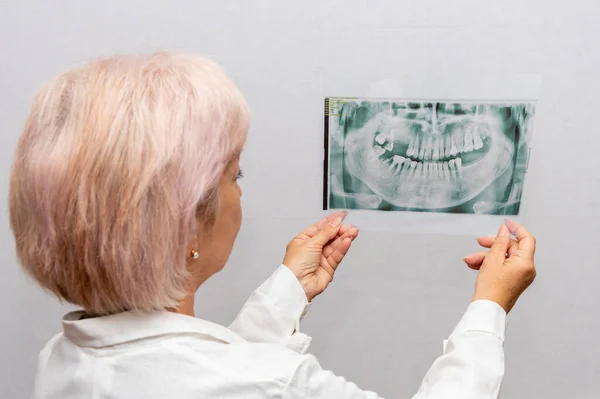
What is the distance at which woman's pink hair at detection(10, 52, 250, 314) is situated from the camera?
0.64 meters

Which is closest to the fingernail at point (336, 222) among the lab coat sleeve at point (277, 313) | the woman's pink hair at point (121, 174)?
the lab coat sleeve at point (277, 313)

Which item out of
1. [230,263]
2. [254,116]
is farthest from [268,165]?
[230,263]

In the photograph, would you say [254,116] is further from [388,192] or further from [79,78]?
[79,78]

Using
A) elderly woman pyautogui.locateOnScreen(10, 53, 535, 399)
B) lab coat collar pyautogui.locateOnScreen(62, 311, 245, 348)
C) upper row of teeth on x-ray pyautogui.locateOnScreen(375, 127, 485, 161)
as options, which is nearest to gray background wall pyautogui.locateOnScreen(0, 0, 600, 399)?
upper row of teeth on x-ray pyautogui.locateOnScreen(375, 127, 485, 161)

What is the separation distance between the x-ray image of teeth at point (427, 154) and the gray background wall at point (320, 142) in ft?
0.12

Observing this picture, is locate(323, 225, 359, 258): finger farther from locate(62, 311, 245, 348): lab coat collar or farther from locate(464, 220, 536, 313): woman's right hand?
locate(62, 311, 245, 348): lab coat collar

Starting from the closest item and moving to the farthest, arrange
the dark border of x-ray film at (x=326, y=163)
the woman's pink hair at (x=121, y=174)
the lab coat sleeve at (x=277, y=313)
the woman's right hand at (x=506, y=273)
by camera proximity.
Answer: the woman's pink hair at (x=121, y=174) < the woman's right hand at (x=506, y=273) < the lab coat sleeve at (x=277, y=313) < the dark border of x-ray film at (x=326, y=163)

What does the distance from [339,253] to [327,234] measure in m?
0.04

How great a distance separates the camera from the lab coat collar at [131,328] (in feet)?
2.28

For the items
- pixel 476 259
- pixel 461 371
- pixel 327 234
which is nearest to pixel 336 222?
pixel 327 234

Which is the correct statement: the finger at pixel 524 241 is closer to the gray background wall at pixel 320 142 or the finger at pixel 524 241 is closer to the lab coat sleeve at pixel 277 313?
the gray background wall at pixel 320 142

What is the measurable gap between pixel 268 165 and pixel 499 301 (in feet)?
1.74

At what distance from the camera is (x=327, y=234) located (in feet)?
3.42

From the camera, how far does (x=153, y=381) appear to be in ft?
Answer: 2.20
